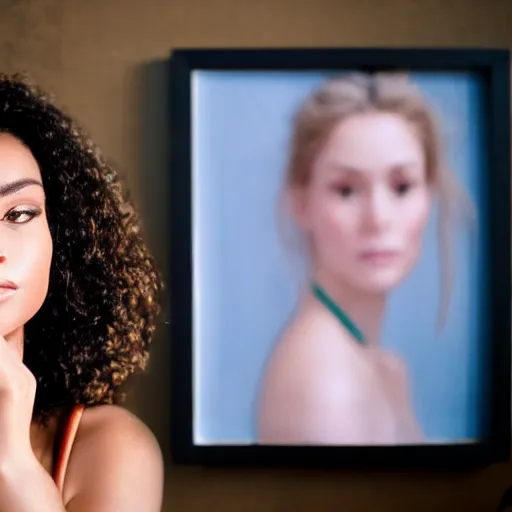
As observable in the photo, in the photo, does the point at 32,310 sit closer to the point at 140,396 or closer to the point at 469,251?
the point at 140,396

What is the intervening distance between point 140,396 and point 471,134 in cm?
61

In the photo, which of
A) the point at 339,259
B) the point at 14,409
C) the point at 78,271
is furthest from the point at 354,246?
the point at 14,409

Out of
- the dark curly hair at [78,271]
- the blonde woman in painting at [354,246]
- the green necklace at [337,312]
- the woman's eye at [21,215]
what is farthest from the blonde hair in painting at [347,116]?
the woman's eye at [21,215]

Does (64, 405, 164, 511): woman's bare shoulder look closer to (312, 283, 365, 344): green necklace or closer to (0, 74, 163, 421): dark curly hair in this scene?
(0, 74, 163, 421): dark curly hair

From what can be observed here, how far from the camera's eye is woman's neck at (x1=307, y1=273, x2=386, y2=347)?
117 cm

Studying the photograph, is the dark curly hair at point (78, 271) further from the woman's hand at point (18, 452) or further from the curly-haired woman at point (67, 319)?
the woman's hand at point (18, 452)

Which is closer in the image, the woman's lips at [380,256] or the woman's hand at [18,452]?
the woman's hand at [18,452]

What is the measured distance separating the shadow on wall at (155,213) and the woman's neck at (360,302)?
23 cm

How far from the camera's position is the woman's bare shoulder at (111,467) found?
0.97 metres

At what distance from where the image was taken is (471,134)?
1.18 meters

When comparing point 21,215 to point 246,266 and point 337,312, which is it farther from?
point 337,312

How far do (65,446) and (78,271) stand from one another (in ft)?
0.74

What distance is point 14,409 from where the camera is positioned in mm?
928

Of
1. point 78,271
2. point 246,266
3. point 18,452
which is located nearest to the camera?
point 18,452
